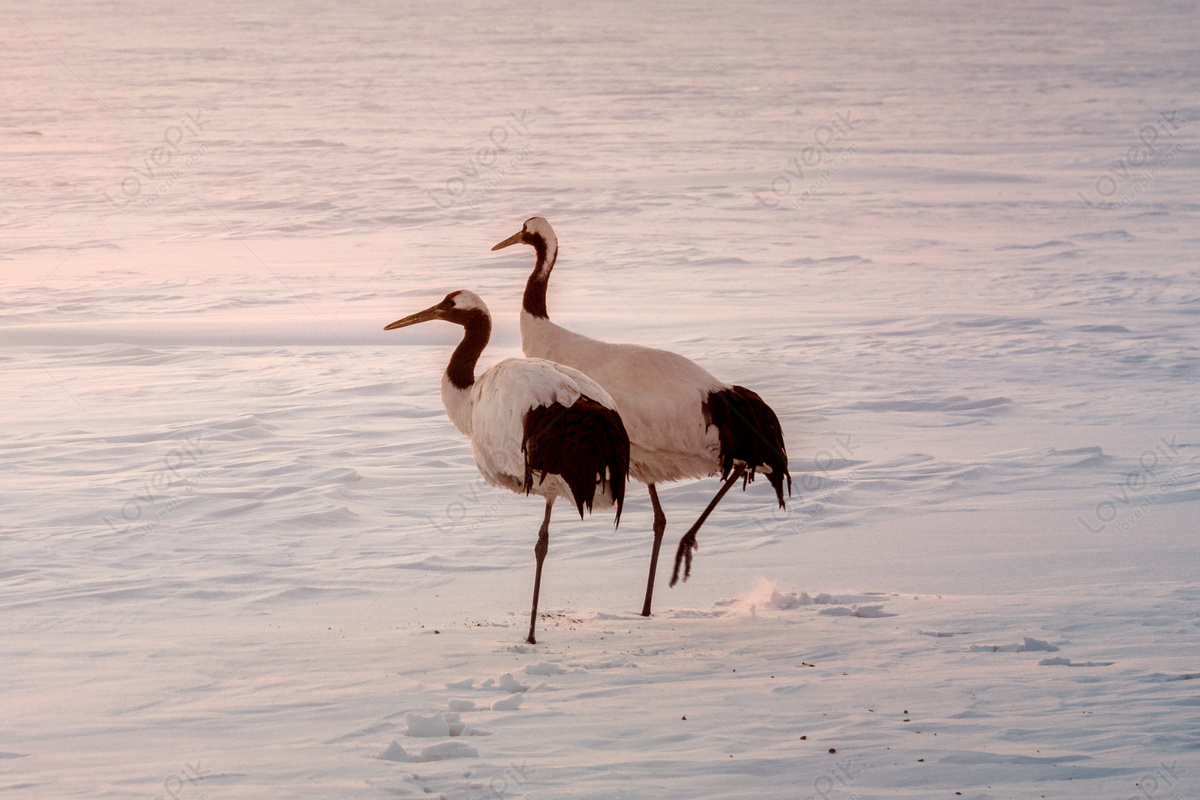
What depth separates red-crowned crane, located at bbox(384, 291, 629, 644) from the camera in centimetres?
628

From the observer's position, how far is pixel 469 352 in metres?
7.38

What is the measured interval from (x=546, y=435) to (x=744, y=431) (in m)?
1.25

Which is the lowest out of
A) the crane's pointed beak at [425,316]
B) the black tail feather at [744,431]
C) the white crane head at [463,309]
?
the black tail feather at [744,431]

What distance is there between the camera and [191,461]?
30.8 feet

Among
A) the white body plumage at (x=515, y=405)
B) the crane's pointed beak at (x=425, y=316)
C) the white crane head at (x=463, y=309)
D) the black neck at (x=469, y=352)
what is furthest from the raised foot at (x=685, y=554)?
the crane's pointed beak at (x=425, y=316)

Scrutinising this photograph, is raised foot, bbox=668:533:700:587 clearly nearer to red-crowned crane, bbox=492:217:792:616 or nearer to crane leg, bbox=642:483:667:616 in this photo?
red-crowned crane, bbox=492:217:792:616

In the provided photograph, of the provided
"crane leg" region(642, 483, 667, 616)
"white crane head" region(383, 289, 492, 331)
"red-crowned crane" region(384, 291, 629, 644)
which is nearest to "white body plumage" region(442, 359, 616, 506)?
"red-crowned crane" region(384, 291, 629, 644)

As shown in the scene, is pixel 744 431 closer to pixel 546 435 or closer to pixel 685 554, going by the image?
pixel 685 554

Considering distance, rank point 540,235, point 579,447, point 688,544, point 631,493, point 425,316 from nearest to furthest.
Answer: point 579,447 < point 688,544 < point 425,316 < point 540,235 < point 631,493

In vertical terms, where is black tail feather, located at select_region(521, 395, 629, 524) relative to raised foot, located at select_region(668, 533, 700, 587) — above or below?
above

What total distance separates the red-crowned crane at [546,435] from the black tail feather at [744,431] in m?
0.70

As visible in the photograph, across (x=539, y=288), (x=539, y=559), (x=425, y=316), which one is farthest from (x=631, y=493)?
(x=539, y=559)

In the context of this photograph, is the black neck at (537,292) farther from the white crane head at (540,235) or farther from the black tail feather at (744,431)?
the black tail feather at (744,431)

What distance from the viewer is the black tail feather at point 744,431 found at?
709 centimetres
